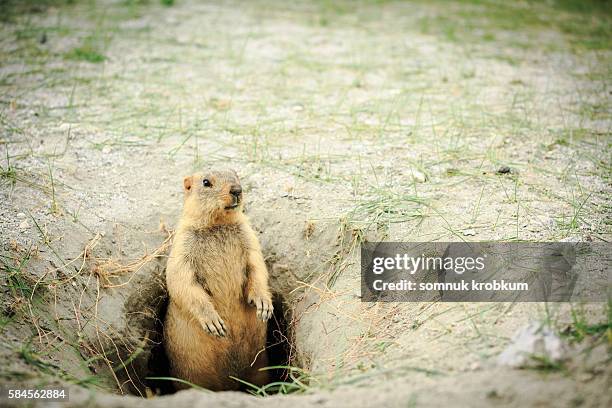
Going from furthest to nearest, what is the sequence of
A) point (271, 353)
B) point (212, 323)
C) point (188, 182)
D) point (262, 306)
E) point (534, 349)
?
1. point (271, 353)
2. point (188, 182)
3. point (262, 306)
4. point (212, 323)
5. point (534, 349)

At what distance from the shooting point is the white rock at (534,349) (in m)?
2.70

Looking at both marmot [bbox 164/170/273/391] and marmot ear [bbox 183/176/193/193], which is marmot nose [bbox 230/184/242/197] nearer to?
marmot [bbox 164/170/273/391]

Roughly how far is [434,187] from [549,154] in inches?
50.0

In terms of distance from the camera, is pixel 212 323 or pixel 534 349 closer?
pixel 534 349

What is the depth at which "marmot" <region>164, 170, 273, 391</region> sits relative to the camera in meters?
4.00

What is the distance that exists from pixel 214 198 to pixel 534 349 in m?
2.27

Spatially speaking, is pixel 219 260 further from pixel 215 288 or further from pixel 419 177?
pixel 419 177

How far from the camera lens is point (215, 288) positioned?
4.14 metres

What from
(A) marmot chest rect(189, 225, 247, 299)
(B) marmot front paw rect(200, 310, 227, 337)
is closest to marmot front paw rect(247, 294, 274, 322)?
(A) marmot chest rect(189, 225, 247, 299)

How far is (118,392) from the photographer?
3826mm

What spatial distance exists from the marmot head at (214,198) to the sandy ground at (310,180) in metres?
0.53

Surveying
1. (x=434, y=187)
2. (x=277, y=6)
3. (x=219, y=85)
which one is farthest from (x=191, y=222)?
(x=277, y=6)

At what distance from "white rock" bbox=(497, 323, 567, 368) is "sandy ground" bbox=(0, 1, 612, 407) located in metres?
0.06

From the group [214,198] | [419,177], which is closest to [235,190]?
[214,198]
